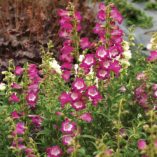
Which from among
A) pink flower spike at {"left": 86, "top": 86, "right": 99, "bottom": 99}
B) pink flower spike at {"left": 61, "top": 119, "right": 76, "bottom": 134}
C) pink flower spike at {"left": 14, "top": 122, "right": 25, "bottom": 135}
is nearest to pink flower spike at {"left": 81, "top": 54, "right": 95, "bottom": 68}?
pink flower spike at {"left": 86, "top": 86, "right": 99, "bottom": 99}

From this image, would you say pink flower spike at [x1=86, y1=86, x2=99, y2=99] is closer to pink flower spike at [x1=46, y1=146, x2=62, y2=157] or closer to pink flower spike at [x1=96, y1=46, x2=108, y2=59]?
pink flower spike at [x1=96, y1=46, x2=108, y2=59]

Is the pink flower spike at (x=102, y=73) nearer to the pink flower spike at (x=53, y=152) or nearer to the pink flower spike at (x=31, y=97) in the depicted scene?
the pink flower spike at (x=31, y=97)

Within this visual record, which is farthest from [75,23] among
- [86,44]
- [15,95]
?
[15,95]

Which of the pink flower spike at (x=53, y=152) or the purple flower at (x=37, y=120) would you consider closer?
the pink flower spike at (x=53, y=152)

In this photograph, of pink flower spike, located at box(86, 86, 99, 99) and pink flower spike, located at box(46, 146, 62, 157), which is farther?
pink flower spike, located at box(86, 86, 99, 99)

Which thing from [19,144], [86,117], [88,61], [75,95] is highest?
[88,61]

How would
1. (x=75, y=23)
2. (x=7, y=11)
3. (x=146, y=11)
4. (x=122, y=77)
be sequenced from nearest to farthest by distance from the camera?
(x=75, y=23)
(x=122, y=77)
(x=7, y=11)
(x=146, y=11)

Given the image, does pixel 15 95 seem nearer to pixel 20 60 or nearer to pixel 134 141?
pixel 134 141

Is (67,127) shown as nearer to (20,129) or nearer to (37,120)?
(20,129)

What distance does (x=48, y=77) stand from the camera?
4285 millimetres

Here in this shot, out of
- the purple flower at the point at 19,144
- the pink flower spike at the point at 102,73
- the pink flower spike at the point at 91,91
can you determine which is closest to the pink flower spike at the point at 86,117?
the pink flower spike at the point at 91,91

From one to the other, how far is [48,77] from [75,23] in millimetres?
408

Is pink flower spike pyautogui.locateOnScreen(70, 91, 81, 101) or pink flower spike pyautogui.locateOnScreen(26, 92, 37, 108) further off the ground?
pink flower spike pyautogui.locateOnScreen(70, 91, 81, 101)

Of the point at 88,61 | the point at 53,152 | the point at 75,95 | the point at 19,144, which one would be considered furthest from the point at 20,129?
the point at 88,61
